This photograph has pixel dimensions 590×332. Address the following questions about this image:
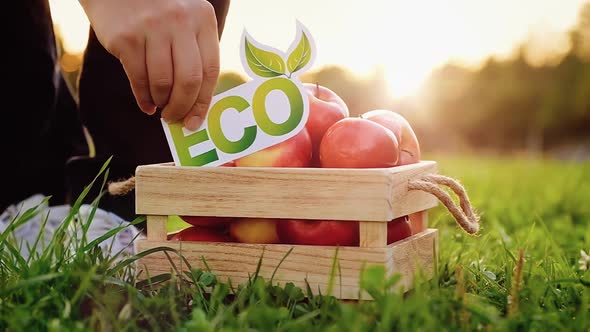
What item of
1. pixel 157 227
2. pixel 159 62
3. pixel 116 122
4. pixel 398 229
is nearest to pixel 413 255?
pixel 398 229

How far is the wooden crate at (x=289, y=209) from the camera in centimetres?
164

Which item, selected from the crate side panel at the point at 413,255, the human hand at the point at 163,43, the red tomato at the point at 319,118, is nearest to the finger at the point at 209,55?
the human hand at the point at 163,43

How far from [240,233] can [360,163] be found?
33 centimetres

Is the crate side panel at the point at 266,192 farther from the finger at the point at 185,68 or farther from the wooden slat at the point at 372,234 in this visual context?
the finger at the point at 185,68

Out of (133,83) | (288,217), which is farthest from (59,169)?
(288,217)

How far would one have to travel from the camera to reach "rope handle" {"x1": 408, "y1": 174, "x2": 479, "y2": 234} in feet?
5.79

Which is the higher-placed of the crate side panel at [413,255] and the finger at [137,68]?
the finger at [137,68]

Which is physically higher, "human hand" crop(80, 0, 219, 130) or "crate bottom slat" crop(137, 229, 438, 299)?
"human hand" crop(80, 0, 219, 130)

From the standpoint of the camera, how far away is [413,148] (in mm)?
1960

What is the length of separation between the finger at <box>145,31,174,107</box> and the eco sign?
0.16 m

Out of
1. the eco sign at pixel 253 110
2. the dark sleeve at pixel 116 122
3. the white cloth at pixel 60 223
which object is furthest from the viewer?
the dark sleeve at pixel 116 122

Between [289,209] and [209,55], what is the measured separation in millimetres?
395

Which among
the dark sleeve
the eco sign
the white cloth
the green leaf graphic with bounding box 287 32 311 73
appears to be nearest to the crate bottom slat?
the eco sign

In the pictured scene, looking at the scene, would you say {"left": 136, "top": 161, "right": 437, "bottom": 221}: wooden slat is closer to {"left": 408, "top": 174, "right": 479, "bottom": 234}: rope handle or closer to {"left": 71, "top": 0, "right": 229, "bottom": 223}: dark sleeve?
{"left": 408, "top": 174, "right": 479, "bottom": 234}: rope handle
